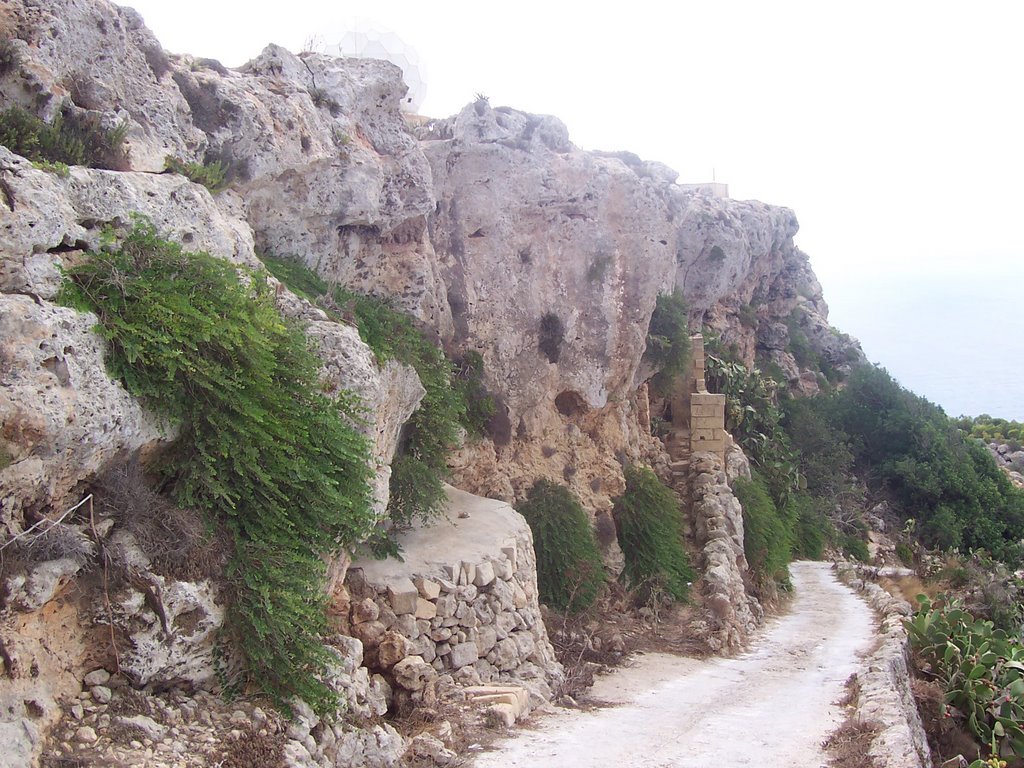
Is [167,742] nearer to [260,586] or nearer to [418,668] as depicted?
[260,586]

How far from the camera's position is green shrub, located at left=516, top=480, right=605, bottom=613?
488 inches

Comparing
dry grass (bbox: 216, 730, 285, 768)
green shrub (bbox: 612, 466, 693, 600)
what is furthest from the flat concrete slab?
green shrub (bbox: 612, 466, 693, 600)

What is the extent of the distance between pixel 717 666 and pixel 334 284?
Answer: 699 centimetres

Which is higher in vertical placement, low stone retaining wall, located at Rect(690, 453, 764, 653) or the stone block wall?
the stone block wall

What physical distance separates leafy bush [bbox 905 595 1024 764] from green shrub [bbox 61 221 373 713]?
7916 millimetres

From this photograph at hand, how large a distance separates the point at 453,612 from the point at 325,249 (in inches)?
191

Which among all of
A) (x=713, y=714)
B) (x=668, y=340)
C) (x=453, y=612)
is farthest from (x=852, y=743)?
→ (x=668, y=340)

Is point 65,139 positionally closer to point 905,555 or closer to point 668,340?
point 668,340

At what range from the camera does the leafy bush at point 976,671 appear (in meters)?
10.6

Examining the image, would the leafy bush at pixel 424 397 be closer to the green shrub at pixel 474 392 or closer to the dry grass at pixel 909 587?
the green shrub at pixel 474 392

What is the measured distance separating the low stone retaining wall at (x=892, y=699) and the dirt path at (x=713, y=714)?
0.32 metres

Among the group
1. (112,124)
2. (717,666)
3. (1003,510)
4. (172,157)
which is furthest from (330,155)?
(1003,510)

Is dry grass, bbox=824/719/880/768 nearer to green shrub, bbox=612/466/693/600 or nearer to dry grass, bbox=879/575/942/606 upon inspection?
green shrub, bbox=612/466/693/600

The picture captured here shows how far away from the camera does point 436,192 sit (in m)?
13.9
